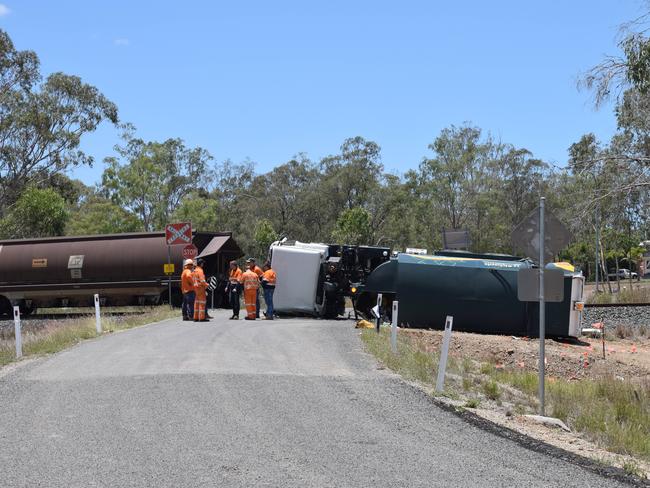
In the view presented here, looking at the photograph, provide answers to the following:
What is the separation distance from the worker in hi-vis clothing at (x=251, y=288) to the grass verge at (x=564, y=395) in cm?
727

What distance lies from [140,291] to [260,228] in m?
29.5

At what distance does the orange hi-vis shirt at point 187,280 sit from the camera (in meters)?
21.1

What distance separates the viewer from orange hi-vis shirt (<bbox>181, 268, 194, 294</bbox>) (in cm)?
2114

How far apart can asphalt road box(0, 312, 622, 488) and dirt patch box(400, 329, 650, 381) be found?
5581mm

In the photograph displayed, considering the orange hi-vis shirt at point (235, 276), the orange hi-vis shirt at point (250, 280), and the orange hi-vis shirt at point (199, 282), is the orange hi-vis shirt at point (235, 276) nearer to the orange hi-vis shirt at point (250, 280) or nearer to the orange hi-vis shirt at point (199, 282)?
the orange hi-vis shirt at point (250, 280)

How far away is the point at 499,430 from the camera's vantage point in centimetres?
875

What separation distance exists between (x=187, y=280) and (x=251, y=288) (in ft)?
6.85

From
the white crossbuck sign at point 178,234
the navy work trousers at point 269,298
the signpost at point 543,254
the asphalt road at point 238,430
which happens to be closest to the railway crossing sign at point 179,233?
the white crossbuck sign at point 178,234

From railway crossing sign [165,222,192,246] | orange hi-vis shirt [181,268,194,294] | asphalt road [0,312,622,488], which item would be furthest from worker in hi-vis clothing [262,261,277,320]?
asphalt road [0,312,622,488]

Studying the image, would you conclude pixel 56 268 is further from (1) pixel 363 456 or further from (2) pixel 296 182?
(2) pixel 296 182

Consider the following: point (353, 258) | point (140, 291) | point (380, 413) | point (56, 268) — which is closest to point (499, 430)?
point (380, 413)

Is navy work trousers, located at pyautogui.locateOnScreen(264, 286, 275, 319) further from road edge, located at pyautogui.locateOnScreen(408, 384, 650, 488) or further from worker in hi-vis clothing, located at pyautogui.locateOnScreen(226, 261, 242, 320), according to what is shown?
road edge, located at pyautogui.locateOnScreen(408, 384, 650, 488)

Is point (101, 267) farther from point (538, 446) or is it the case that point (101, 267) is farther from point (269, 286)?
point (538, 446)

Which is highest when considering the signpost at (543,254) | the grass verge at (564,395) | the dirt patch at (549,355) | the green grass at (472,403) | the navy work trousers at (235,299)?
the signpost at (543,254)
